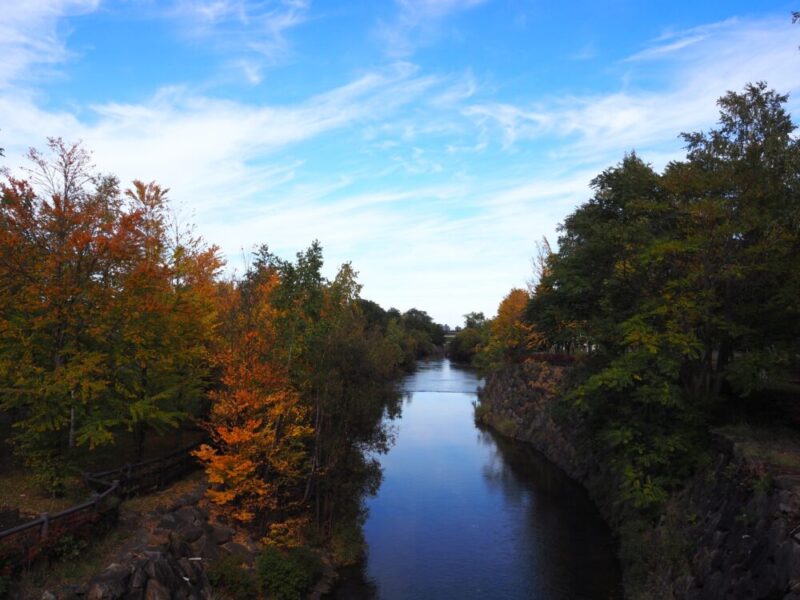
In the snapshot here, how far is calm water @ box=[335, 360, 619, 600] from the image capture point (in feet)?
77.5

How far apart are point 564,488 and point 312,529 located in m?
19.6

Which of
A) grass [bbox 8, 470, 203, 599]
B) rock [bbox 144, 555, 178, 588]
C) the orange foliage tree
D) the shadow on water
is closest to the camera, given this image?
grass [bbox 8, 470, 203, 599]

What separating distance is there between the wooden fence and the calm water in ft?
29.9

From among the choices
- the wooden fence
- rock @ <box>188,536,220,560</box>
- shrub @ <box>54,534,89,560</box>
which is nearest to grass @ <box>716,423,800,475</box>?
rock @ <box>188,536,220,560</box>

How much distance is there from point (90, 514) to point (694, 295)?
23.1 m

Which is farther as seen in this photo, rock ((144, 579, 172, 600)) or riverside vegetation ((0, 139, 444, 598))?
riverside vegetation ((0, 139, 444, 598))

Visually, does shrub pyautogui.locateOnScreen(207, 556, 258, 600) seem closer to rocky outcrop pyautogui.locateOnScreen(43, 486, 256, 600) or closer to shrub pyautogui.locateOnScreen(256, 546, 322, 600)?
rocky outcrop pyautogui.locateOnScreen(43, 486, 256, 600)

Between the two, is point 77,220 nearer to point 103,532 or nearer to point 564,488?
point 103,532

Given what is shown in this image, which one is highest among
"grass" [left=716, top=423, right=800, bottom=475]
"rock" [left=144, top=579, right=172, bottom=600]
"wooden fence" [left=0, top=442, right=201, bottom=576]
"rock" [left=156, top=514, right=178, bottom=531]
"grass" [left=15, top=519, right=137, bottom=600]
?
"grass" [left=716, top=423, right=800, bottom=475]

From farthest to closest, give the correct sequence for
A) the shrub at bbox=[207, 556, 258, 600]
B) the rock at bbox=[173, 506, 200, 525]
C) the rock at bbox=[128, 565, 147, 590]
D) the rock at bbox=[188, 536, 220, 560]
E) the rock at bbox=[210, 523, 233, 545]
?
the rock at bbox=[210, 523, 233, 545] → the rock at bbox=[173, 506, 200, 525] → the rock at bbox=[188, 536, 220, 560] → the shrub at bbox=[207, 556, 258, 600] → the rock at bbox=[128, 565, 147, 590]

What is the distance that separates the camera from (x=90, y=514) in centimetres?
1742

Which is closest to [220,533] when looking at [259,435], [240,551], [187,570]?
[240,551]

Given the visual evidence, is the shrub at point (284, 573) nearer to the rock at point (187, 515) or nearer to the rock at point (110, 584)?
the rock at point (187, 515)

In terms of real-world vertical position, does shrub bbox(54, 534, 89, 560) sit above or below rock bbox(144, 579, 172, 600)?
above
